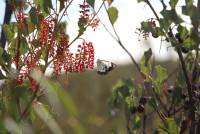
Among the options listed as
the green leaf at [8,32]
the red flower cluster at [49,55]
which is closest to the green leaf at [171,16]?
the red flower cluster at [49,55]

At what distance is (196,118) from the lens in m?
1.74

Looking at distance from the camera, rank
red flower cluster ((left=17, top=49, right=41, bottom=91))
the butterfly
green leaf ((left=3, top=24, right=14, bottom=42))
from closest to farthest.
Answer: red flower cluster ((left=17, top=49, right=41, bottom=91))
green leaf ((left=3, top=24, right=14, bottom=42))
the butterfly

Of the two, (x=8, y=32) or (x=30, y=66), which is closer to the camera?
(x=30, y=66)

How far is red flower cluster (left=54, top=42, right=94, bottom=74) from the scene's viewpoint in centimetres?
143

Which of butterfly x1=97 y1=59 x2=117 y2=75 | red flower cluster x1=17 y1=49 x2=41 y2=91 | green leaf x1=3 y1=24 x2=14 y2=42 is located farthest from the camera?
butterfly x1=97 y1=59 x2=117 y2=75

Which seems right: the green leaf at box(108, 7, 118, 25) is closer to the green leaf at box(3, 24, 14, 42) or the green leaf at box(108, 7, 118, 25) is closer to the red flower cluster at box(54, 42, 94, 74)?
the red flower cluster at box(54, 42, 94, 74)

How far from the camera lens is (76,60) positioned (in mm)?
1473

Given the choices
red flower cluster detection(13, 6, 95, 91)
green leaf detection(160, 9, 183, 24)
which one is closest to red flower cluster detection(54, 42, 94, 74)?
red flower cluster detection(13, 6, 95, 91)

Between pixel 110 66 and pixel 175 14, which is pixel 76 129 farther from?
pixel 110 66

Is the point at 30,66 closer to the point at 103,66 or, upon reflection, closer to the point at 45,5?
the point at 45,5

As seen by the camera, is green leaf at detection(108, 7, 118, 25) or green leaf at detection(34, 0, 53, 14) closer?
green leaf at detection(34, 0, 53, 14)

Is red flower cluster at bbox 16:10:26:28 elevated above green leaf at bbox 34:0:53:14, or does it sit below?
below

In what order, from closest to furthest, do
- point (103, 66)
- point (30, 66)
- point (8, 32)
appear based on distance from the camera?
1. point (30, 66)
2. point (8, 32)
3. point (103, 66)

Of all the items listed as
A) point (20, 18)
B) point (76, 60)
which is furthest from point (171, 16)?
point (20, 18)
